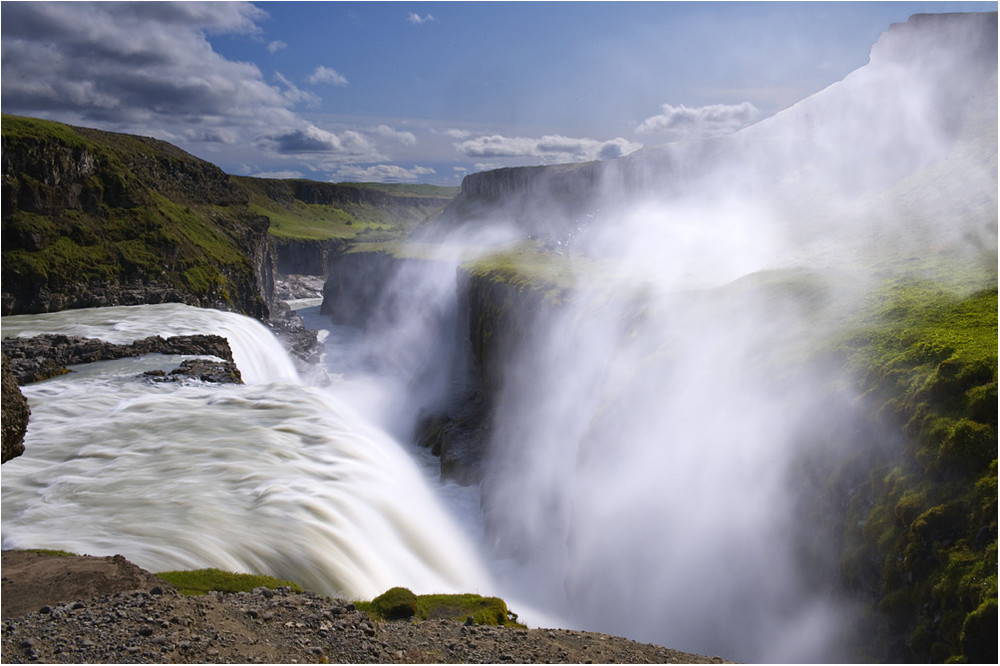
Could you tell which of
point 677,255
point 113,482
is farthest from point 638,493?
point 677,255

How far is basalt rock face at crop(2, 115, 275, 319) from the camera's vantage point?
49.3 metres

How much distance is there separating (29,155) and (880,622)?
63.8 m

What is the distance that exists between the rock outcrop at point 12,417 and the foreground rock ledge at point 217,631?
252cm

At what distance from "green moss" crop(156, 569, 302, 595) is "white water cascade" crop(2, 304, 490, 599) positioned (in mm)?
1550

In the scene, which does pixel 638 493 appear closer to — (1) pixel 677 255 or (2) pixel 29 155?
(1) pixel 677 255

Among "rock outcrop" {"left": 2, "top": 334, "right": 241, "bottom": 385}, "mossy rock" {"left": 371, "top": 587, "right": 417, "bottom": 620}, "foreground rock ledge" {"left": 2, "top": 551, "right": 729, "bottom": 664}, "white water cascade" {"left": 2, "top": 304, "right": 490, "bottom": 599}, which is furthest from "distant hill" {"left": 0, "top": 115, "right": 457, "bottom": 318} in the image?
"mossy rock" {"left": 371, "top": 587, "right": 417, "bottom": 620}

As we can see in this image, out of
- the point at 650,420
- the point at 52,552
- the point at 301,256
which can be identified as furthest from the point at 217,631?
the point at 301,256

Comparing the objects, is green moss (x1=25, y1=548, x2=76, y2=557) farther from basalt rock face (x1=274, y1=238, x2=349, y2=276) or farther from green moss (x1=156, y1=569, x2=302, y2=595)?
basalt rock face (x1=274, y1=238, x2=349, y2=276)

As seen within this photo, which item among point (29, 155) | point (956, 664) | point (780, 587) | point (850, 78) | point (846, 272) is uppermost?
point (850, 78)

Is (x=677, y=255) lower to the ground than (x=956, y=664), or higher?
higher

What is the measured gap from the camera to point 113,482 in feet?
67.7

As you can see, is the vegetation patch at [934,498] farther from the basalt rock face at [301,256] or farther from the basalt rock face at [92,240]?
the basalt rock face at [301,256]

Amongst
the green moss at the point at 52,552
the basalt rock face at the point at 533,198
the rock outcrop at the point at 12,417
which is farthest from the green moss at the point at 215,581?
the basalt rock face at the point at 533,198

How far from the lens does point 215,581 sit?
14.0m
